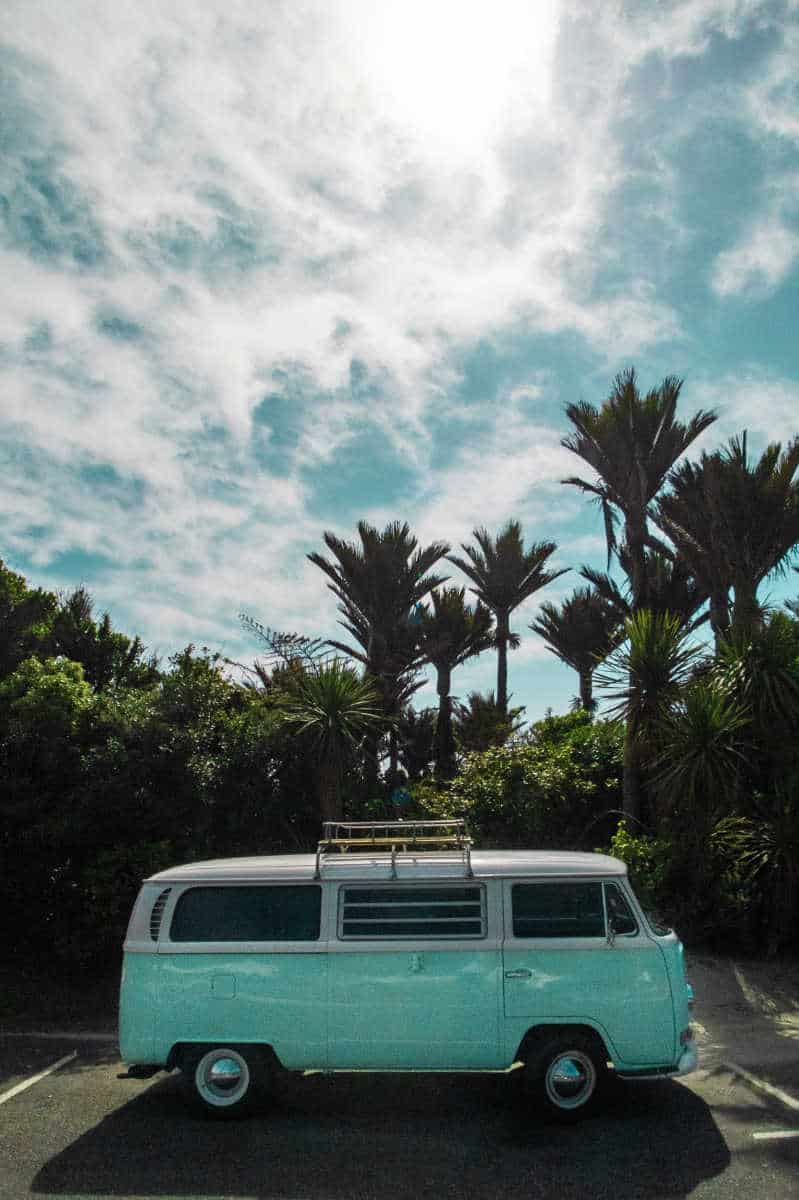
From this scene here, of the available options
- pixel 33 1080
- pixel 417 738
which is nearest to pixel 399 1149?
pixel 33 1080

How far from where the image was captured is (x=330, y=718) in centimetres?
1485

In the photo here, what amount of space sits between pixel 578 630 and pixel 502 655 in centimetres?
664

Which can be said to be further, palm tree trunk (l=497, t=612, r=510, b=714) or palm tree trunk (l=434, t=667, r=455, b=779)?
palm tree trunk (l=497, t=612, r=510, b=714)

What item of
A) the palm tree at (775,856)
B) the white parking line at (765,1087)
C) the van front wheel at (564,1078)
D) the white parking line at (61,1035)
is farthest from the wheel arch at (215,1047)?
the palm tree at (775,856)

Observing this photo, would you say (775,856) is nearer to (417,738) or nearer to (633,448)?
(633,448)

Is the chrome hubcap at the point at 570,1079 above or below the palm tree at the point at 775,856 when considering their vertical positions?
below

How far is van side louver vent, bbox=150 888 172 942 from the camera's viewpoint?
712 centimetres

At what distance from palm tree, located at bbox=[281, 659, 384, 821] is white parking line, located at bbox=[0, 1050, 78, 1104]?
5.96 m

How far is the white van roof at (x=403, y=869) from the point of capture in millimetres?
7152

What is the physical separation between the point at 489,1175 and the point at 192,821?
8.89 metres

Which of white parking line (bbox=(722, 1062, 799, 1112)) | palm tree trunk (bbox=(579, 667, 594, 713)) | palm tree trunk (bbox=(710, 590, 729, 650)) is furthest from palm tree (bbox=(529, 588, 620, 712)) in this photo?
white parking line (bbox=(722, 1062, 799, 1112))

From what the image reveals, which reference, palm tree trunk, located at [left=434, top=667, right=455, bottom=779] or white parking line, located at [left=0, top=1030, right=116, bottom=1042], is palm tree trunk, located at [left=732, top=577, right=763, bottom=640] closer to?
palm tree trunk, located at [left=434, top=667, right=455, bottom=779]

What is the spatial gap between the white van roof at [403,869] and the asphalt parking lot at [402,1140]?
1.90m

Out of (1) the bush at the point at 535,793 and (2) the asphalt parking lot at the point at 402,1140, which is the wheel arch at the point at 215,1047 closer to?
(2) the asphalt parking lot at the point at 402,1140
